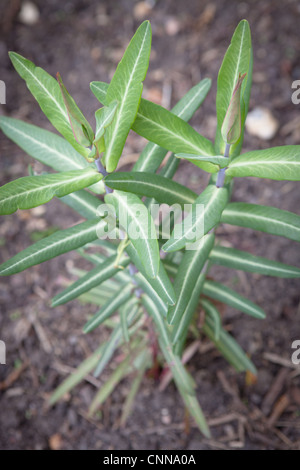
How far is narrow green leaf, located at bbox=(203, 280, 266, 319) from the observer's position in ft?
3.74

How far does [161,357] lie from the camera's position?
163 cm

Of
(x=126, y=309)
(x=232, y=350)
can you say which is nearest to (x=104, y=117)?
(x=126, y=309)

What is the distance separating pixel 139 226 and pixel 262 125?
1525mm

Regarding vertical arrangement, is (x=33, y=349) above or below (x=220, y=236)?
below

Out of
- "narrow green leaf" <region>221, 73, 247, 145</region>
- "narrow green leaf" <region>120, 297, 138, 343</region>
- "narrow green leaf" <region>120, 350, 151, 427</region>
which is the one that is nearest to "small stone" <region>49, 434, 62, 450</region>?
"narrow green leaf" <region>120, 350, 151, 427</region>

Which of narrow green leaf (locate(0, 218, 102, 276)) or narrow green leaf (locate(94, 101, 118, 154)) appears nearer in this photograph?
narrow green leaf (locate(94, 101, 118, 154))

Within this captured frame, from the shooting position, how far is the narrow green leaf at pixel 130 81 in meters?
0.75

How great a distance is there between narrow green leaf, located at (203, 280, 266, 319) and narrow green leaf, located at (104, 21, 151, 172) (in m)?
0.59

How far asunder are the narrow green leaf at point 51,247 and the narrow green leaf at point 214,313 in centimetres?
51

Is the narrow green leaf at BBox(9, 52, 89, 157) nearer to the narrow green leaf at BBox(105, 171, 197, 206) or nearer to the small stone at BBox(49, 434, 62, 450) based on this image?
the narrow green leaf at BBox(105, 171, 197, 206)

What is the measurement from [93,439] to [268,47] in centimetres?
216

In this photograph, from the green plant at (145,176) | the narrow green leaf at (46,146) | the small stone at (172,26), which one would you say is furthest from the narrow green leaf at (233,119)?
the small stone at (172,26)
